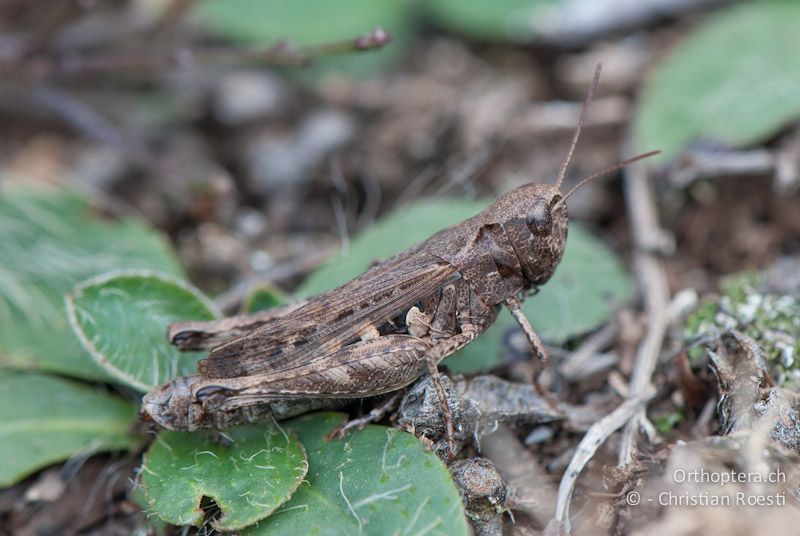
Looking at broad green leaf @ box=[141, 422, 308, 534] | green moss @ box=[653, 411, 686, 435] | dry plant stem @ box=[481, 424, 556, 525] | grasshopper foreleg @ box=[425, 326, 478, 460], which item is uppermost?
grasshopper foreleg @ box=[425, 326, 478, 460]

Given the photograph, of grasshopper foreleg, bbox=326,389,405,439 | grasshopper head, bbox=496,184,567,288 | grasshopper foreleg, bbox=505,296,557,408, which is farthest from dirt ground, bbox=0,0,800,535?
grasshopper head, bbox=496,184,567,288

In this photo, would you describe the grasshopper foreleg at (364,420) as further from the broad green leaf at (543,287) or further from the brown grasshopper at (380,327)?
the broad green leaf at (543,287)

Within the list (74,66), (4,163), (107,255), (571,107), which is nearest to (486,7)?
(571,107)

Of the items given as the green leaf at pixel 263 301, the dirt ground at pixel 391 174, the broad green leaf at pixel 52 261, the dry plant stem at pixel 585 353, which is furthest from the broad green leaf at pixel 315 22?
the dry plant stem at pixel 585 353

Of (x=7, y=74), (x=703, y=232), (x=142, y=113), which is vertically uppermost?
(x=7, y=74)

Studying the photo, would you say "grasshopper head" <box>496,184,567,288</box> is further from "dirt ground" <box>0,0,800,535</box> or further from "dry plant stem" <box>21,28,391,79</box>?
"dry plant stem" <box>21,28,391,79</box>

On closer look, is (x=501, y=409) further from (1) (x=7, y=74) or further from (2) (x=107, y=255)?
(1) (x=7, y=74)
